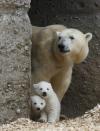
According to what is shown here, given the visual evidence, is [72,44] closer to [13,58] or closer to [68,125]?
[13,58]

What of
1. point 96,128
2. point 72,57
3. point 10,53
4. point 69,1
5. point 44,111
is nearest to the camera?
point 96,128

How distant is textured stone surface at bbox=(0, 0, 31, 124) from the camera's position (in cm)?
589

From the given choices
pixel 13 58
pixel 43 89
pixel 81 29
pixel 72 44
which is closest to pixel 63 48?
pixel 72 44

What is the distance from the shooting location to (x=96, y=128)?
5.16 meters

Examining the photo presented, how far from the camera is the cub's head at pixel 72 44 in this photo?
687cm

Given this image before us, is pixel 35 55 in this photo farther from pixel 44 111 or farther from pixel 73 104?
pixel 73 104

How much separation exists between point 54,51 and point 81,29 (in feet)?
5.43

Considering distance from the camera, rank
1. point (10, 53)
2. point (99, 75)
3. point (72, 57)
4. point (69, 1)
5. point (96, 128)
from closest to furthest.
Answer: point (96, 128)
point (10, 53)
point (72, 57)
point (99, 75)
point (69, 1)

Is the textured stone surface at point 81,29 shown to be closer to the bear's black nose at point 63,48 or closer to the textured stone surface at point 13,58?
the bear's black nose at point 63,48

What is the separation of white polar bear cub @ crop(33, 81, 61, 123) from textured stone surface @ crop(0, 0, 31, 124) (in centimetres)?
35

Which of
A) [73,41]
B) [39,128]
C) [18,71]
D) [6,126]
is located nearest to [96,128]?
[39,128]

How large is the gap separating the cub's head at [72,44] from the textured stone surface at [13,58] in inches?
34.5

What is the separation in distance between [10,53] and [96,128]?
128cm

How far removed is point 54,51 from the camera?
7.05 metres
